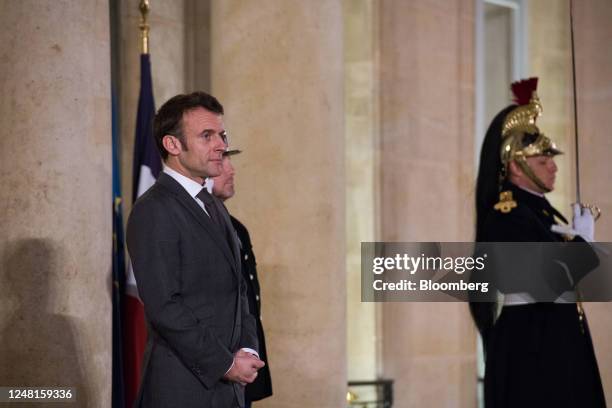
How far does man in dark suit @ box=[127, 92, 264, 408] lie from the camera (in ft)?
9.86

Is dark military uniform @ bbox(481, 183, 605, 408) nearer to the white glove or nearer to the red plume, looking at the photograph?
the white glove

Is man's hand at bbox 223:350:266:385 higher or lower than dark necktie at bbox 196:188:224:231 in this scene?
lower

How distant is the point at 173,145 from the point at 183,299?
1.71ft

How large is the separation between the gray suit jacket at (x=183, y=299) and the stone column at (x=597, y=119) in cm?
495

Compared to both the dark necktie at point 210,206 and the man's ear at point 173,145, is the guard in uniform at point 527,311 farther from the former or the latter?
the man's ear at point 173,145

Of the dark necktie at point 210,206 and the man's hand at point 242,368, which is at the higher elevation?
the dark necktie at point 210,206

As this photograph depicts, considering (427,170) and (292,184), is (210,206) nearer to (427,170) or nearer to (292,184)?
(292,184)

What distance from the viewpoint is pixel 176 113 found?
128 inches

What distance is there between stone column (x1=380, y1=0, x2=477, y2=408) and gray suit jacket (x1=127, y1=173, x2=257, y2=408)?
3.80 meters

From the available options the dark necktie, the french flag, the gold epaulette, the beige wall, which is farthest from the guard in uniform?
the dark necktie

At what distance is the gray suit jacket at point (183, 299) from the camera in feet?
9.83

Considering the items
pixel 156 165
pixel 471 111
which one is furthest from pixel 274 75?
pixel 471 111

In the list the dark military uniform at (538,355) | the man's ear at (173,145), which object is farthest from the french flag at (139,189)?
the dark military uniform at (538,355)

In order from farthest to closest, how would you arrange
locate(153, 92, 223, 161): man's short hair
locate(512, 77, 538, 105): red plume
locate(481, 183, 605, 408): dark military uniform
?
locate(512, 77, 538, 105): red plume < locate(481, 183, 605, 408): dark military uniform < locate(153, 92, 223, 161): man's short hair
